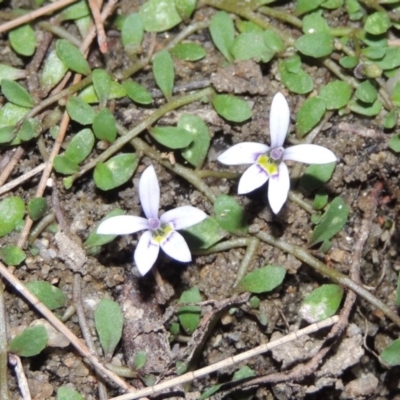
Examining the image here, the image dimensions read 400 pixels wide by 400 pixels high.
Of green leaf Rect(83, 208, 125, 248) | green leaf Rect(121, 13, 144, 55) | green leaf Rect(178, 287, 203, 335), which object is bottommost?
green leaf Rect(178, 287, 203, 335)

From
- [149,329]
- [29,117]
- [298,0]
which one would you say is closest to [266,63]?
[298,0]

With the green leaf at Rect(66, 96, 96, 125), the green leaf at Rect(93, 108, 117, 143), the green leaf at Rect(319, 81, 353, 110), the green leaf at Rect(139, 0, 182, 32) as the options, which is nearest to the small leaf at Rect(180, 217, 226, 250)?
the green leaf at Rect(93, 108, 117, 143)

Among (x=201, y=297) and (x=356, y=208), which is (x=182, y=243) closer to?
(x=201, y=297)

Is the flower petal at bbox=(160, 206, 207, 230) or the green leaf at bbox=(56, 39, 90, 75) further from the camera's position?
the green leaf at bbox=(56, 39, 90, 75)

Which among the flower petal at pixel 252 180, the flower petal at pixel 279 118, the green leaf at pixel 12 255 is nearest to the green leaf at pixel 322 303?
the flower petal at pixel 252 180

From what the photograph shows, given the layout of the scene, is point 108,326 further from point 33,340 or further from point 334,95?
point 334,95

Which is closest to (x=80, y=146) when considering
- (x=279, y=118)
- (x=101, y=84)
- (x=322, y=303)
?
(x=101, y=84)

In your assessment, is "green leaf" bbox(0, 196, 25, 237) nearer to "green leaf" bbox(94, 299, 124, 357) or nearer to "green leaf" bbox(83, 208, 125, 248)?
"green leaf" bbox(83, 208, 125, 248)

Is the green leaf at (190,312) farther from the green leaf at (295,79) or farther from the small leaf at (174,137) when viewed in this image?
the green leaf at (295,79)
